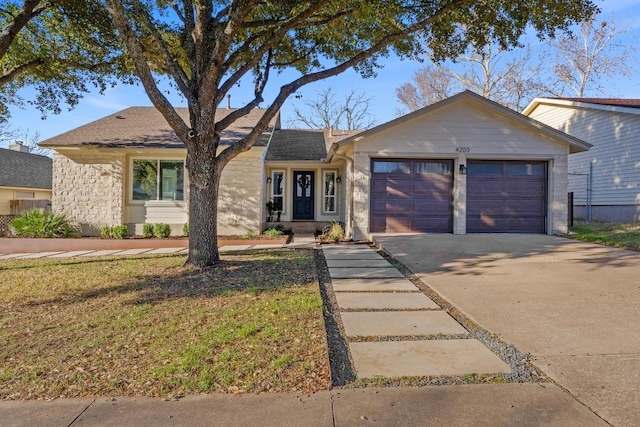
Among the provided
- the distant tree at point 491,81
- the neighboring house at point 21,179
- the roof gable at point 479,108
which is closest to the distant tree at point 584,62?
the distant tree at point 491,81

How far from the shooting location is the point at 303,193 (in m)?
15.0

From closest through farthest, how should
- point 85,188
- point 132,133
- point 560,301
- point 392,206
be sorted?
1. point 560,301
2. point 392,206
3. point 85,188
4. point 132,133

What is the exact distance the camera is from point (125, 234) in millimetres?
11812

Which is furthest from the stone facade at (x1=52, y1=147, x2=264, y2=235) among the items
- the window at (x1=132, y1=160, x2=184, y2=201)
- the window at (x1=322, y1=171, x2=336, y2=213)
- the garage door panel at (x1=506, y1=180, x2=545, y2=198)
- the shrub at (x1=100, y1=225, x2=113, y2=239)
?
the garage door panel at (x1=506, y1=180, x2=545, y2=198)

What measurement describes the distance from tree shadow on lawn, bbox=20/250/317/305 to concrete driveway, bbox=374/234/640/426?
2.24 m

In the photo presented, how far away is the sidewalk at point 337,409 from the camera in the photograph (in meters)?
2.36

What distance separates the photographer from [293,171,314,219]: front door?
1496 centimetres

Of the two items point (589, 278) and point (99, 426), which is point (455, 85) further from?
point (99, 426)

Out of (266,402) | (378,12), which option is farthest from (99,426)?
(378,12)

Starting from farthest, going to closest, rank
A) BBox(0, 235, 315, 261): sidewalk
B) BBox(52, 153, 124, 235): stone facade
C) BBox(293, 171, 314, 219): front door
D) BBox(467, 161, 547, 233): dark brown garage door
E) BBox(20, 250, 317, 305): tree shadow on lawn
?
BBox(293, 171, 314, 219): front door
BBox(52, 153, 124, 235): stone facade
BBox(467, 161, 547, 233): dark brown garage door
BBox(0, 235, 315, 261): sidewalk
BBox(20, 250, 317, 305): tree shadow on lawn

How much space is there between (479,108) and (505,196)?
2.85 meters

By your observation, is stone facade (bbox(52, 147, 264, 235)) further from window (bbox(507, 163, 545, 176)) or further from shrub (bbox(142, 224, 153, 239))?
window (bbox(507, 163, 545, 176))

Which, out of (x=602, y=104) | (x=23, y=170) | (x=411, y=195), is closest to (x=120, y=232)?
(x=411, y=195)

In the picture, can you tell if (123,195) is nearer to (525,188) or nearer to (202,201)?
(202,201)
